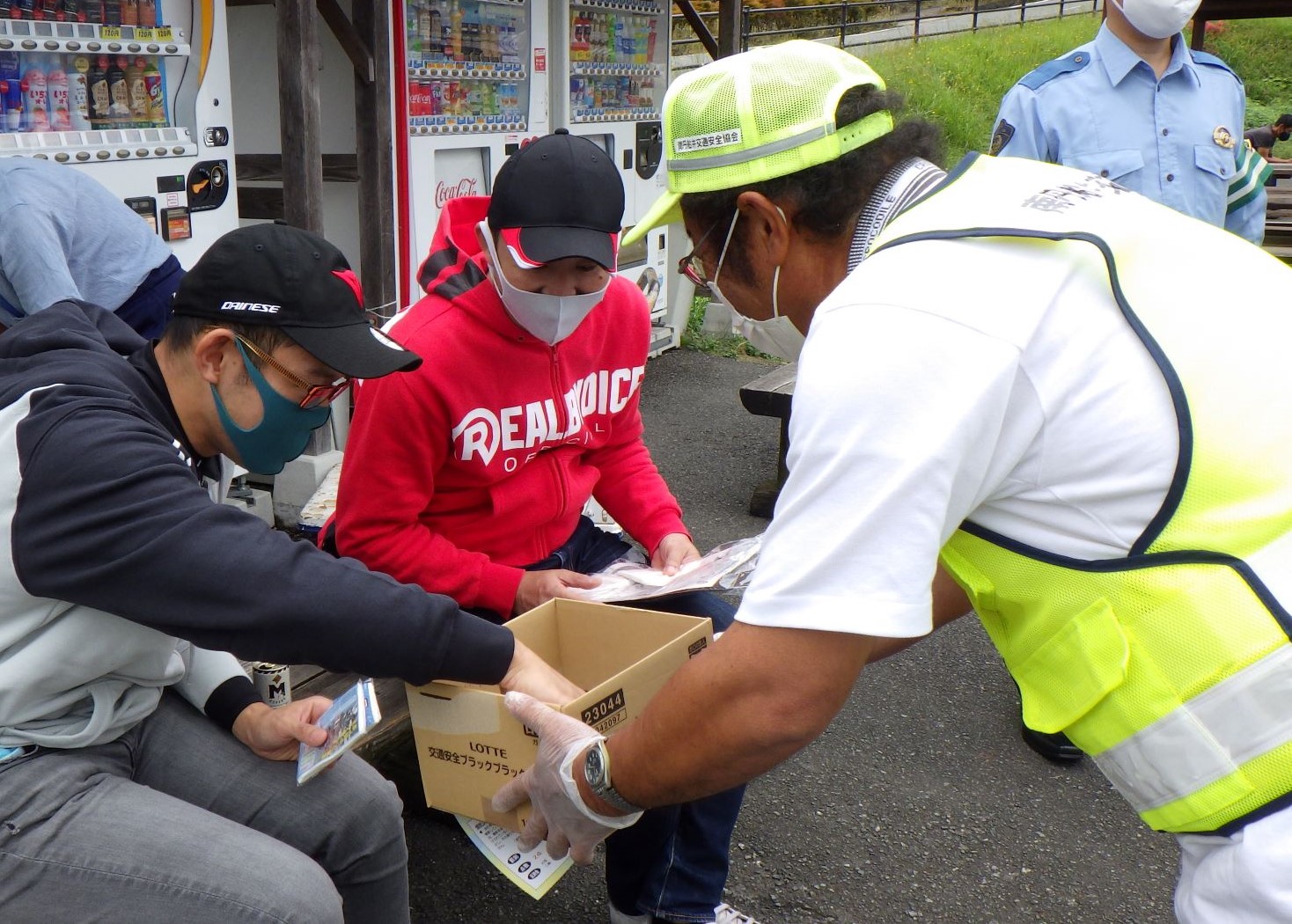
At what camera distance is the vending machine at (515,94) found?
545 centimetres

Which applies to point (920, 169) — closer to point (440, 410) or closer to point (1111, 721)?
point (1111, 721)

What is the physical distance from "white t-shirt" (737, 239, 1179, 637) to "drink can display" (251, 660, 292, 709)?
1183 mm

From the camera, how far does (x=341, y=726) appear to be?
1791 millimetres

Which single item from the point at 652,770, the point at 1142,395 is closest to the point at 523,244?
the point at 652,770

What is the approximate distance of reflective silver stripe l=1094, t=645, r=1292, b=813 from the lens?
1250mm

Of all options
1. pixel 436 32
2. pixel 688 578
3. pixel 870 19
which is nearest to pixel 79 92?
pixel 436 32

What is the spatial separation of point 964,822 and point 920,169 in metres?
2.12

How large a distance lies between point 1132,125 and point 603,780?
297 centimetres

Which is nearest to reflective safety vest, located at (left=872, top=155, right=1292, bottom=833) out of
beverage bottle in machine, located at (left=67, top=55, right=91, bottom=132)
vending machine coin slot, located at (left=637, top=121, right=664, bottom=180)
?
beverage bottle in machine, located at (left=67, top=55, right=91, bottom=132)

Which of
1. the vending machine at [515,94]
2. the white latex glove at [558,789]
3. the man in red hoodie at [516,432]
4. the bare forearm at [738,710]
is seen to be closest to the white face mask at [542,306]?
the man in red hoodie at [516,432]

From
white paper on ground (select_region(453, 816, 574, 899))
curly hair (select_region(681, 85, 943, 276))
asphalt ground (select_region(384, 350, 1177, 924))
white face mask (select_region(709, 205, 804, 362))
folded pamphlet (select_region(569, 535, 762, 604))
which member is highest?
curly hair (select_region(681, 85, 943, 276))

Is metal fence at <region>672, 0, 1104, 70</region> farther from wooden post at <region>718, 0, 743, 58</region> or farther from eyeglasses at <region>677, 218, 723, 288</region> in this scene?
eyeglasses at <region>677, 218, 723, 288</region>

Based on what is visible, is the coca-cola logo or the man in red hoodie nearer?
the man in red hoodie

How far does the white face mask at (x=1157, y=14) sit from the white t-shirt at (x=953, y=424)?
8.78 feet
